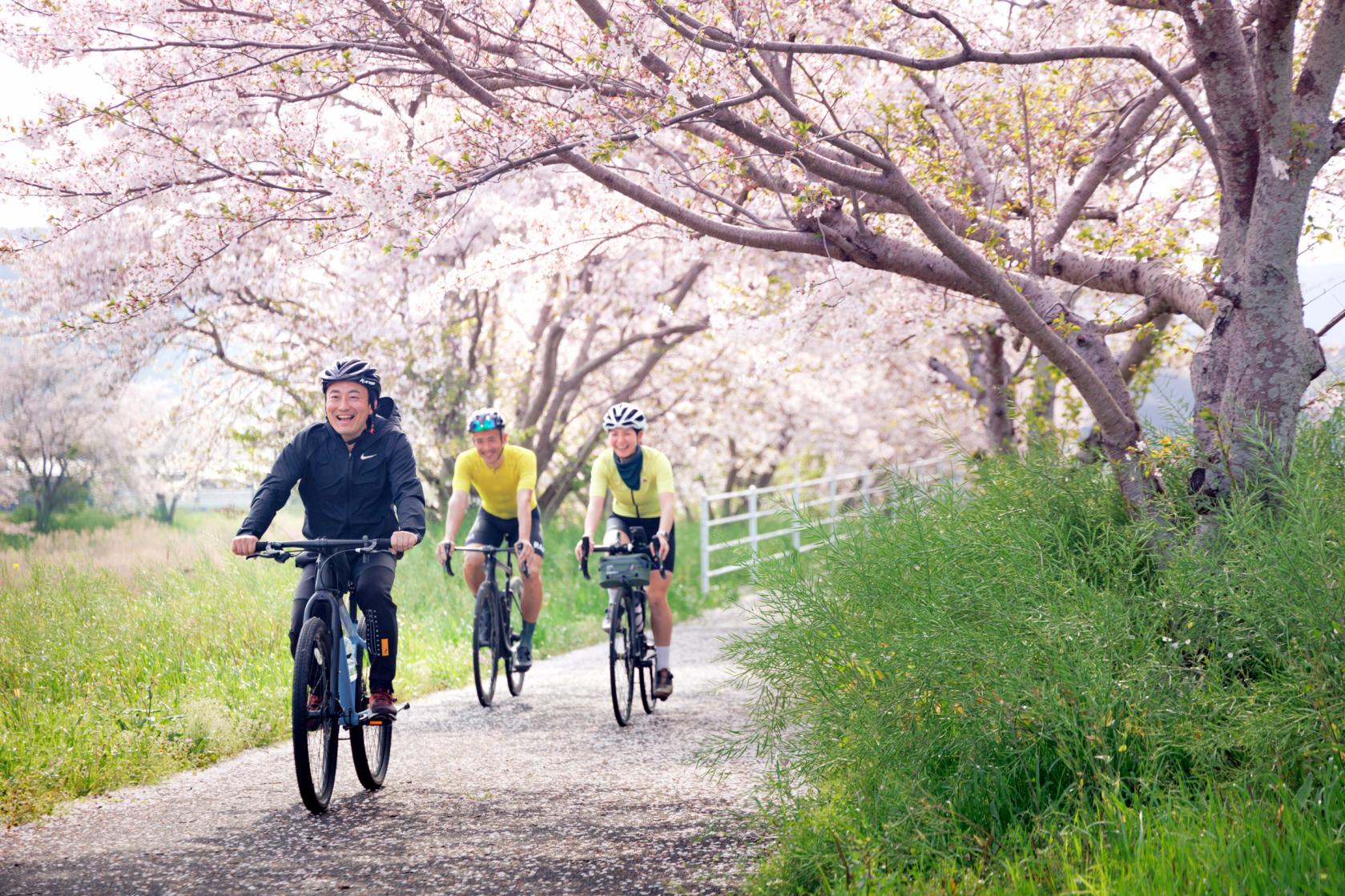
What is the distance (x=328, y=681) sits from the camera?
506 cm

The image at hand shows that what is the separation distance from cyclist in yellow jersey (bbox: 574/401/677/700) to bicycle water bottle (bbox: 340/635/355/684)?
90.3 inches

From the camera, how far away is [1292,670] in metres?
3.61

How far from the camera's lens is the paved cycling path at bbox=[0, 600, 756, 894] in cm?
405

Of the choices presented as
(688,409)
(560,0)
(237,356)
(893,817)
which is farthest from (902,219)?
(688,409)

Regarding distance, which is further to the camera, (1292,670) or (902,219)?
(902,219)

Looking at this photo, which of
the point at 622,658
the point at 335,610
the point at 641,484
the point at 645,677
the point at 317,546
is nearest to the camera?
the point at 317,546

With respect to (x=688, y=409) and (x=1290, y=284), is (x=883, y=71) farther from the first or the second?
(x=688, y=409)

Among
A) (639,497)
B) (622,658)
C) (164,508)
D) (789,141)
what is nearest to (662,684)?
(622,658)

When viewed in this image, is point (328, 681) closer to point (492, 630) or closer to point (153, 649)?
point (492, 630)

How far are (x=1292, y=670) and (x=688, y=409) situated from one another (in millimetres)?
22024

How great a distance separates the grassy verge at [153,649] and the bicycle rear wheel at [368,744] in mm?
1141

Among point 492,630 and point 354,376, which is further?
point 492,630

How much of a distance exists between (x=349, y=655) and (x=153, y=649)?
2.95 m

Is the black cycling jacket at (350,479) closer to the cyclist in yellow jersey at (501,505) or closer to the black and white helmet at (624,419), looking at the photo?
the cyclist in yellow jersey at (501,505)
